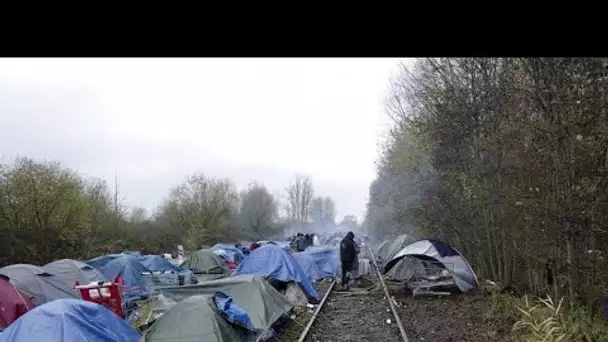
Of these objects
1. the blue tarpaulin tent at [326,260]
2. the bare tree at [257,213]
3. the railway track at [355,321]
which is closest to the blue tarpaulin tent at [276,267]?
the railway track at [355,321]

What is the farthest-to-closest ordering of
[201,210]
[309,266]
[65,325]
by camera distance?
[201,210] < [309,266] < [65,325]

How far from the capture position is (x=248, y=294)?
12102mm

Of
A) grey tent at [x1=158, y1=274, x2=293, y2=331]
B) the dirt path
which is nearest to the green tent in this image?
the dirt path

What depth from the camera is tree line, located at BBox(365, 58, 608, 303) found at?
9422 millimetres

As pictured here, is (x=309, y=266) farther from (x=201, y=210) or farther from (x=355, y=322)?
(x=201, y=210)

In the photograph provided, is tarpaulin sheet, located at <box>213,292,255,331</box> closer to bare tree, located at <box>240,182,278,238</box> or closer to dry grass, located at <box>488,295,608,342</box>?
dry grass, located at <box>488,295,608,342</box>

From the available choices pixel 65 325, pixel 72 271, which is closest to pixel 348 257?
pixel 72 271

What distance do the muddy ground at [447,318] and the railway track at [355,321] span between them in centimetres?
34

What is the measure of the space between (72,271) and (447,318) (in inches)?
426
